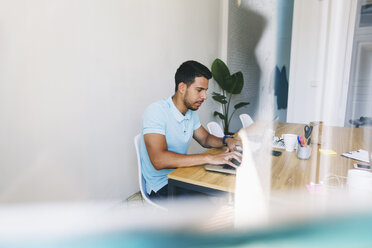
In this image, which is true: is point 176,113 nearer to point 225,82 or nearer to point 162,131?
point 162,131

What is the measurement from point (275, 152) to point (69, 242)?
128cm

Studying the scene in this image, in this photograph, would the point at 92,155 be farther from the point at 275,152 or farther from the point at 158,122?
the point at 275,152

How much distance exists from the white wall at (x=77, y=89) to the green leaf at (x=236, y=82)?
1169 millimetres

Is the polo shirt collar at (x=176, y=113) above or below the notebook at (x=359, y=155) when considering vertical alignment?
above

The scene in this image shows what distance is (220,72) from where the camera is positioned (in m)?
3.33

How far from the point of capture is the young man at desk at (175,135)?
1.15m

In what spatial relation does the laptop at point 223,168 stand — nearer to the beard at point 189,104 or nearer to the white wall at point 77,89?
the beard at point 189,104

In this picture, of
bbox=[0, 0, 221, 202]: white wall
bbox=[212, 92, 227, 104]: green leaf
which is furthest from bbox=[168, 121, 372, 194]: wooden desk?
bbox=[212, 92, 227, 104]: green leaf

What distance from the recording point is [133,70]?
6.63 feet

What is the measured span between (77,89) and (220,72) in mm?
2156

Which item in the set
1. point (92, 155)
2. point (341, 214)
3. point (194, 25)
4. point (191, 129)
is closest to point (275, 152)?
point (191, 129)

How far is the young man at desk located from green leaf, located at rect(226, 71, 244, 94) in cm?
187

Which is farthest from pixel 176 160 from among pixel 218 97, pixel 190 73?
pixel 218 97

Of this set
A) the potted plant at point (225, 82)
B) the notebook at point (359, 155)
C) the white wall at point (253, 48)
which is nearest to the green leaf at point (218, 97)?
the potted plant at point (225, 82)
